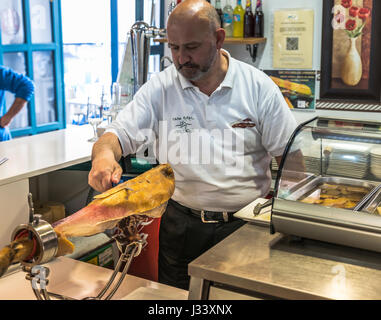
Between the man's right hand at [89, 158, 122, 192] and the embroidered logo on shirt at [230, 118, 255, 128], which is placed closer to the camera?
the man's right hand at [89, 158, 122, 192]

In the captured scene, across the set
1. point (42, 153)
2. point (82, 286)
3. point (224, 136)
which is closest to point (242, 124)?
point (224, 136)

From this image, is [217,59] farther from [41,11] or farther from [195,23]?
[41,11]

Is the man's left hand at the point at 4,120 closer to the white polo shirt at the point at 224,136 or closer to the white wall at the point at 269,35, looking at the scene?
the white wall at the point at 269,35

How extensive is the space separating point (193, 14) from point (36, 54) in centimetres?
399

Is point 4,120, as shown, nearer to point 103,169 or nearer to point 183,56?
point 183,56

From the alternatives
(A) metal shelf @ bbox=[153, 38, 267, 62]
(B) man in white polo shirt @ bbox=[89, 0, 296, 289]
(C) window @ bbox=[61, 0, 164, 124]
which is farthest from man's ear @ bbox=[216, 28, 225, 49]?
(C) window @ bbox=[61, 0, 164, 124]

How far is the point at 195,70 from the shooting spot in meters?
1.76

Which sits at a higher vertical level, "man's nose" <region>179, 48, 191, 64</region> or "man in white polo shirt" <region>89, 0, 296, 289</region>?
"man's nose" <region>179, 48, 191, 64</region>

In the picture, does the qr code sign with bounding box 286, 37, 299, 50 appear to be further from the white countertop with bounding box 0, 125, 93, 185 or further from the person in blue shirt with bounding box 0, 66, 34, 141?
the person in blue shirt with bounding box 0, 66, 34, 141

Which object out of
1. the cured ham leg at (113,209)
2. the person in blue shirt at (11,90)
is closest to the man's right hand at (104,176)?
the cured ham leg at (113,209)

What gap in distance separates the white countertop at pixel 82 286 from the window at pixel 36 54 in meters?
3.74

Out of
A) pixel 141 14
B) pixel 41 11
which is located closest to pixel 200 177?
pixel 141 14

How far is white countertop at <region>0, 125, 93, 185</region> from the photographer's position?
2057mm
